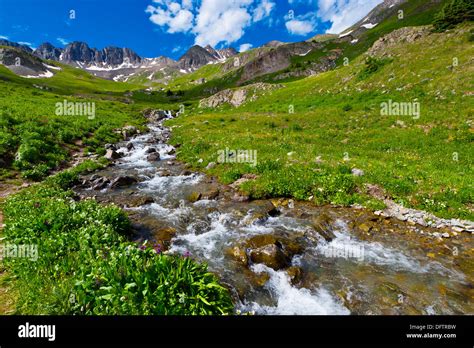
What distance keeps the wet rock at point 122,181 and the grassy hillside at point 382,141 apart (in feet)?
19.6

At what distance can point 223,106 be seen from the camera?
242ft

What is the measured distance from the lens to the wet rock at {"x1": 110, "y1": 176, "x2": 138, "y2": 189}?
1793 cm

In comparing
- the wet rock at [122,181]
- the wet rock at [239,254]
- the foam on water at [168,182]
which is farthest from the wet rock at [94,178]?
the wet rock at [239,254]

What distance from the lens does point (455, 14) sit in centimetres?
4138

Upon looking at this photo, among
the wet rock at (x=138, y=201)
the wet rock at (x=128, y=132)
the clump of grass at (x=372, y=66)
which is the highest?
Answer: the clump of grass at (x=372, y=66)

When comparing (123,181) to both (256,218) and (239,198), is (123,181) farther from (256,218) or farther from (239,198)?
(256,218)

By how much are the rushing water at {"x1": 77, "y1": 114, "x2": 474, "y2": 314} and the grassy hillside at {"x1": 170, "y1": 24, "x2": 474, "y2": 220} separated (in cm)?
223

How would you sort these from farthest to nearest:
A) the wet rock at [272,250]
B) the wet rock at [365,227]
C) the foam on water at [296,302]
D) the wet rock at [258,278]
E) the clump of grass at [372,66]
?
the clump of grass at [372,66] → the wet rock at [365,227] → the wet rock at [272,250] → the wet rock at [258,278] → the foam on water at [296,302]

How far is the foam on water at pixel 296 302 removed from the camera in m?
7.45

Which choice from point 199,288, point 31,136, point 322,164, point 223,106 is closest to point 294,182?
point 322,164

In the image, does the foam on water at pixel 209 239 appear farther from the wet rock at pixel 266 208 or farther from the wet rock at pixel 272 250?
the wet rock at pixel 266 208

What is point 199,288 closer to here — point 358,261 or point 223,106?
point 358,261

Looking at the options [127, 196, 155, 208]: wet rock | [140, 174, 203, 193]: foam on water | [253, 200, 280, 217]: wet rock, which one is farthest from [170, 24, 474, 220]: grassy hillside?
[127, 196, 155, 208]: wet rock

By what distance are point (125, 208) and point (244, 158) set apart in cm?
1031
